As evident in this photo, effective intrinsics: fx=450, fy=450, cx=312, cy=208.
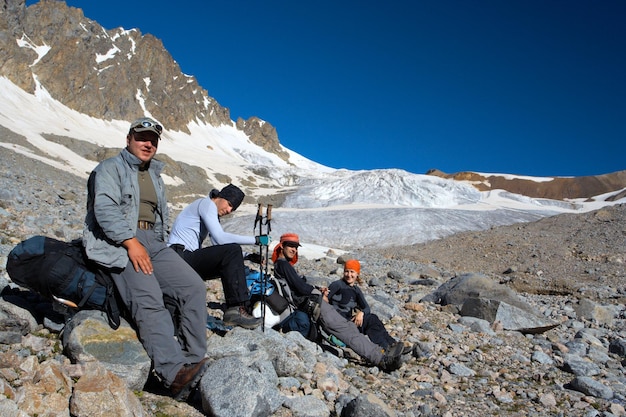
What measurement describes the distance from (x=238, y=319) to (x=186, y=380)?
1460 millimetres

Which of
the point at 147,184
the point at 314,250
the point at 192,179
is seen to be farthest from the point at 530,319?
the point at 192,179

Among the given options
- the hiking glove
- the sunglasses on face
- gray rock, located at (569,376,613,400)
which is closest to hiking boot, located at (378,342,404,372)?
the hiking glove

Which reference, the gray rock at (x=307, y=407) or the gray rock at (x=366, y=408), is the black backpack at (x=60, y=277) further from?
the gray rock at (x=366, y=408)

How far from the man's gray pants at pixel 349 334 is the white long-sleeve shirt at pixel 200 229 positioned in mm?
1355

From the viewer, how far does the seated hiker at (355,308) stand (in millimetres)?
6266

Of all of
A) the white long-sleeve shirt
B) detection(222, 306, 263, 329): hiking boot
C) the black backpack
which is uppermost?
the white long-sleeve shirt

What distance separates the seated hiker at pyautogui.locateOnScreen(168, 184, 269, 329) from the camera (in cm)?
508

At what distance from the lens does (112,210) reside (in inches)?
151

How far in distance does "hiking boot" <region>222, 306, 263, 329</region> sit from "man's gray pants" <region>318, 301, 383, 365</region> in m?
1.02

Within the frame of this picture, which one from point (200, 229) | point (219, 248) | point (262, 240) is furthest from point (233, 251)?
point (200, 229)

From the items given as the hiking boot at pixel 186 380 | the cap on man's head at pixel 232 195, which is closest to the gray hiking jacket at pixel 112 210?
the hiking boot at pixel 186 380

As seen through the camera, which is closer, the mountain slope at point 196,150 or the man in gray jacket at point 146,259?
the man in gray jacket at point 146,259

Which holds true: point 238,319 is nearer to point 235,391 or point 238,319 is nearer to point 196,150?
point 235,391

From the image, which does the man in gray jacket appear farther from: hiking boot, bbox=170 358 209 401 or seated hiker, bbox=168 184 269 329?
seated hiker, bbox=168 184 269 329
